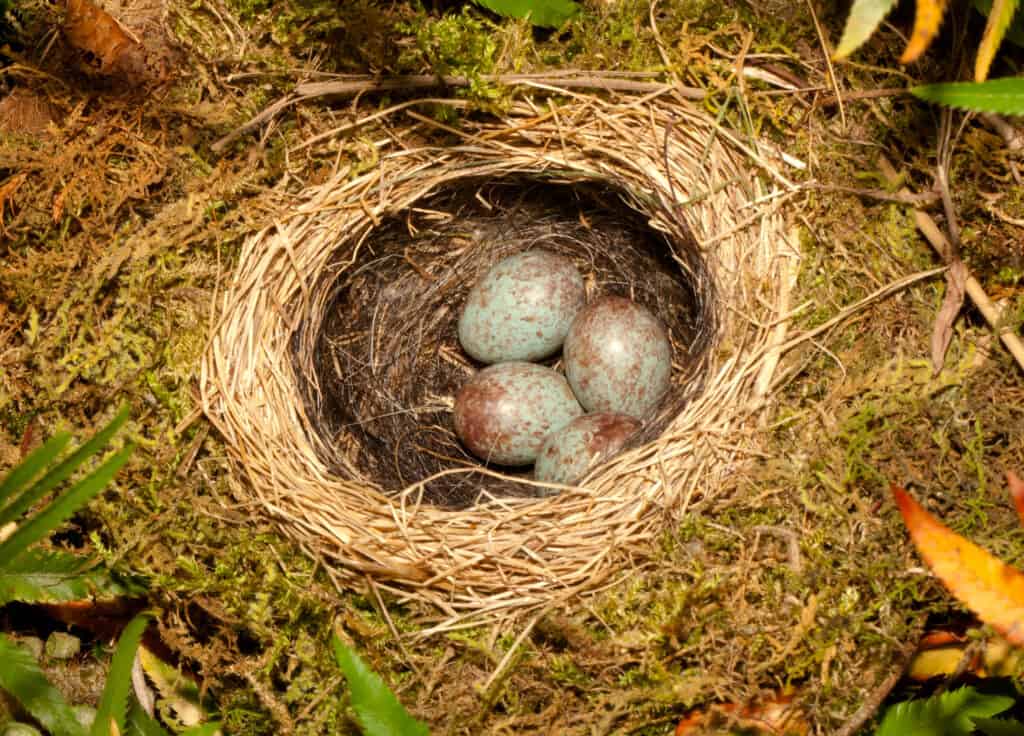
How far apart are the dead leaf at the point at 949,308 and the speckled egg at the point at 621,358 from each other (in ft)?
2.18

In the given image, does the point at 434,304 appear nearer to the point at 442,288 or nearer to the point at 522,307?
the point at 442,288

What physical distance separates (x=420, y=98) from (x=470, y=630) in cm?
114

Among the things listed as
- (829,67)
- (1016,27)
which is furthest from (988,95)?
(829,67)

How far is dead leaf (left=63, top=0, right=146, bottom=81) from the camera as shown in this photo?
77.1 inches

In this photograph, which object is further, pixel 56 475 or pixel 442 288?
pixel 442 288

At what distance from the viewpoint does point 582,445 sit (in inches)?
84.7

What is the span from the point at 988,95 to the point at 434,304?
1615mm

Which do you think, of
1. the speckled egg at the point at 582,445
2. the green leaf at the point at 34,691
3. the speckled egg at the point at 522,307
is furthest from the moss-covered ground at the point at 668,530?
the speckled egg at the point at 522,307

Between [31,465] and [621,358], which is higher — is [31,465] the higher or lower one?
the higher one

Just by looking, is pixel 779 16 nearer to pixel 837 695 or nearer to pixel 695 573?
pixel 695 573

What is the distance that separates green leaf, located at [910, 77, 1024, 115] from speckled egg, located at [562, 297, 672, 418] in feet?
3.52

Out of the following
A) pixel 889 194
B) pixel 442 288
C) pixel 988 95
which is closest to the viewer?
pixel 988 95

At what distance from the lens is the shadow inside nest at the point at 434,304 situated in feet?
7.43

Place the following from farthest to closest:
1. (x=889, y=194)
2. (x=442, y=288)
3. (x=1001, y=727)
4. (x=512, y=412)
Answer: (x=442, y=288), (x=512, y=412), (x=889, y=194), (x=1001, y=727)
